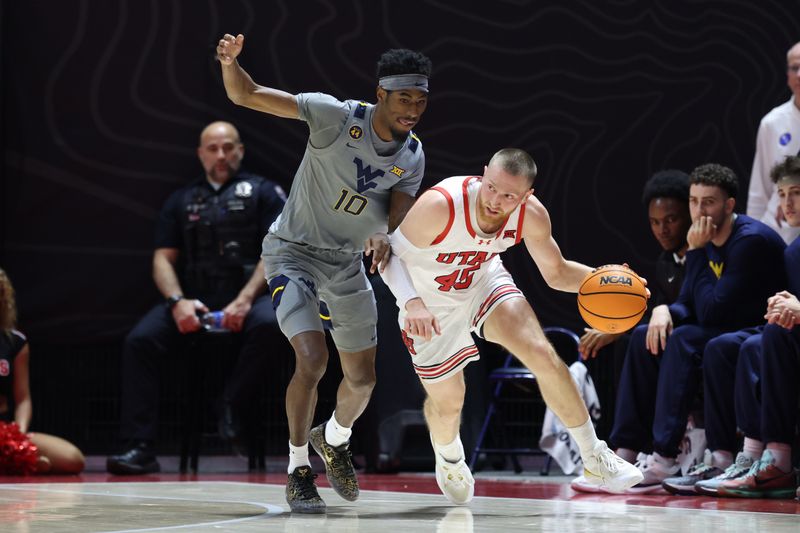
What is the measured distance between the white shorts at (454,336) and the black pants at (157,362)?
2.32m

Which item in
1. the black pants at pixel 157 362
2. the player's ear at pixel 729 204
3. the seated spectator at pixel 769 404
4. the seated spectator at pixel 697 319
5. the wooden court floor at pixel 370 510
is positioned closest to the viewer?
the wooden court floor at pixel 370 510

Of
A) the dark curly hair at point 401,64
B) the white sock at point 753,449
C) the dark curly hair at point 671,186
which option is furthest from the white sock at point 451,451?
the dark curly hair at point 671,186

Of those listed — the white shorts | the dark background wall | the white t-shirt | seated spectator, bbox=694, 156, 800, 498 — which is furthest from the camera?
the dark background wall

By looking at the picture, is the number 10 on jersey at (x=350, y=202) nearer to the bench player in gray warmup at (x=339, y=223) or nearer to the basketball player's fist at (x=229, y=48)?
the bench player in gray warmup at (x=339, y=223)

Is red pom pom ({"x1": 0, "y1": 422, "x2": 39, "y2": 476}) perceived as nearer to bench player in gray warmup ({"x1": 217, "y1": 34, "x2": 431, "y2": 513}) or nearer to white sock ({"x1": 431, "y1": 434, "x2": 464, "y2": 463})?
bench player in gray warmup ({"x1": 217, "y1": 34, "x2": 431, "y2": 513})

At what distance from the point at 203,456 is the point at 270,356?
119 cm

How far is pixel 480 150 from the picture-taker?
306 inches

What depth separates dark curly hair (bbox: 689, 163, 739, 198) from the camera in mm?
5438

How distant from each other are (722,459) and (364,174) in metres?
2.02

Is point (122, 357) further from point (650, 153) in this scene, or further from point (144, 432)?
point (650, 153)

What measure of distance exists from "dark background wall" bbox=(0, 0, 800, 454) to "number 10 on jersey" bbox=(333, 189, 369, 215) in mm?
3005

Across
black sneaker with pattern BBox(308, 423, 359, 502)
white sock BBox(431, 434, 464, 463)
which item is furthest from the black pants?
white sock BBox(431, 434, 464, 463)

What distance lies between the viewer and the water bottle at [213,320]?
6859 millimetres

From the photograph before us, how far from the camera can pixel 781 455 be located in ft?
15.8
